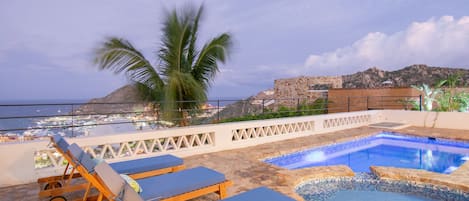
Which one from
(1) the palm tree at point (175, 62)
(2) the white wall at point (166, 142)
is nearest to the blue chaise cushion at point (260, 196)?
(2) the white wall at point (166, 142)

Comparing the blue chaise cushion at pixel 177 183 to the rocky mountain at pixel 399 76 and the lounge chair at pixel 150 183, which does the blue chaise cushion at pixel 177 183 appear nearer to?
the lounge chair at pixel 150 183

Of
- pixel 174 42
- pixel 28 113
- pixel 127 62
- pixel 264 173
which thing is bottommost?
pixel 264 173

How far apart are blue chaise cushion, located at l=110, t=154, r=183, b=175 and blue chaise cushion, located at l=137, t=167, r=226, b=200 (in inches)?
19.6

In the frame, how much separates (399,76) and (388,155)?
58.0ft

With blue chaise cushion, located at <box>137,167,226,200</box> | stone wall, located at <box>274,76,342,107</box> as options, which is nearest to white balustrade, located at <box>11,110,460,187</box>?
blue chaise cushion, located at <box>137,167,226,200</box>

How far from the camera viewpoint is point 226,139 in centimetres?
636

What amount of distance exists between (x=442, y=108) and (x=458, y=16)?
258 inches

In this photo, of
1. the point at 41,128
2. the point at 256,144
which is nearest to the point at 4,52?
the point at 41,128

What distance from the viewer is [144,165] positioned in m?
3.72

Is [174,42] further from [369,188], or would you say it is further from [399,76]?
[399,76]

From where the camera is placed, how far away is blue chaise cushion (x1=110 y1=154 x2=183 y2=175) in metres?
3.54

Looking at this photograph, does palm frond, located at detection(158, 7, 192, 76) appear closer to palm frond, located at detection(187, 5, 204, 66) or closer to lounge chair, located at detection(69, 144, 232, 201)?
palm frond, located at detection(187, 5, 204, 66)

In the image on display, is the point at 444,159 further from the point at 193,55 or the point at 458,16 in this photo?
the point at 458,16

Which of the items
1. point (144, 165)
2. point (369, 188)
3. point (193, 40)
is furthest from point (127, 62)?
point (369, 188)
